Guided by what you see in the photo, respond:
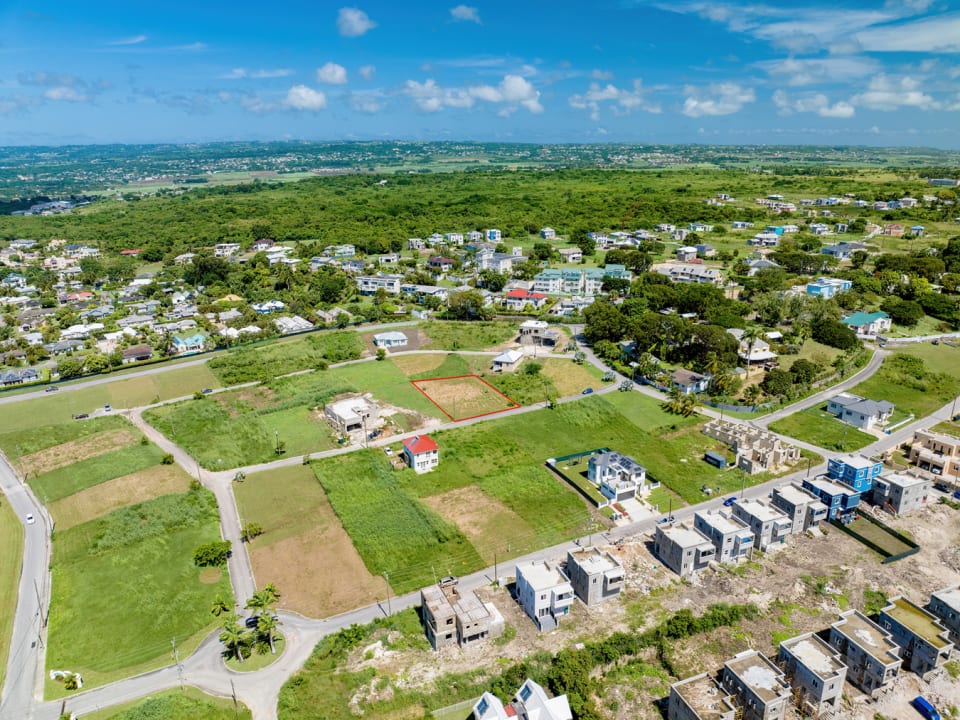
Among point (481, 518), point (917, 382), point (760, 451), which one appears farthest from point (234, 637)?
point (917, 382)

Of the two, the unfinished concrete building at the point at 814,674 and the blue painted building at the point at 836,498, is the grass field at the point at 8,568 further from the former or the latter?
the blue painted building at the point at 836,498

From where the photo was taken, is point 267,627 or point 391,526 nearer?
point 267,627

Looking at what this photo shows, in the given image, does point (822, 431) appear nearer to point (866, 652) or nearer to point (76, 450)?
point (866, 652)

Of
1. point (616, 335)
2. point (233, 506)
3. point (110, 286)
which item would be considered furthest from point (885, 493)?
point (110, 286)

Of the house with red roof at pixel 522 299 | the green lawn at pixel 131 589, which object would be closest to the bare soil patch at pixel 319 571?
the green lawn at pixel 131 589

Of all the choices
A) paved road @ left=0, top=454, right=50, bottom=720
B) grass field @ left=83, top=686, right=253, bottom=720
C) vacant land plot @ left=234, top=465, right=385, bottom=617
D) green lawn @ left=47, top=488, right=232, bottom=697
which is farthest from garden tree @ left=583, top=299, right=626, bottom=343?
paved road @ left=0, top=454, right=50, bottom=720

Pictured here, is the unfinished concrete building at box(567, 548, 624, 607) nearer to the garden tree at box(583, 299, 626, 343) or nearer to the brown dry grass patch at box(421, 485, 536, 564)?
the brown dry grass patch at box(421, 485, 536, 564)

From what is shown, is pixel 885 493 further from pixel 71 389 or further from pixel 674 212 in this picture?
pixel 674 212
